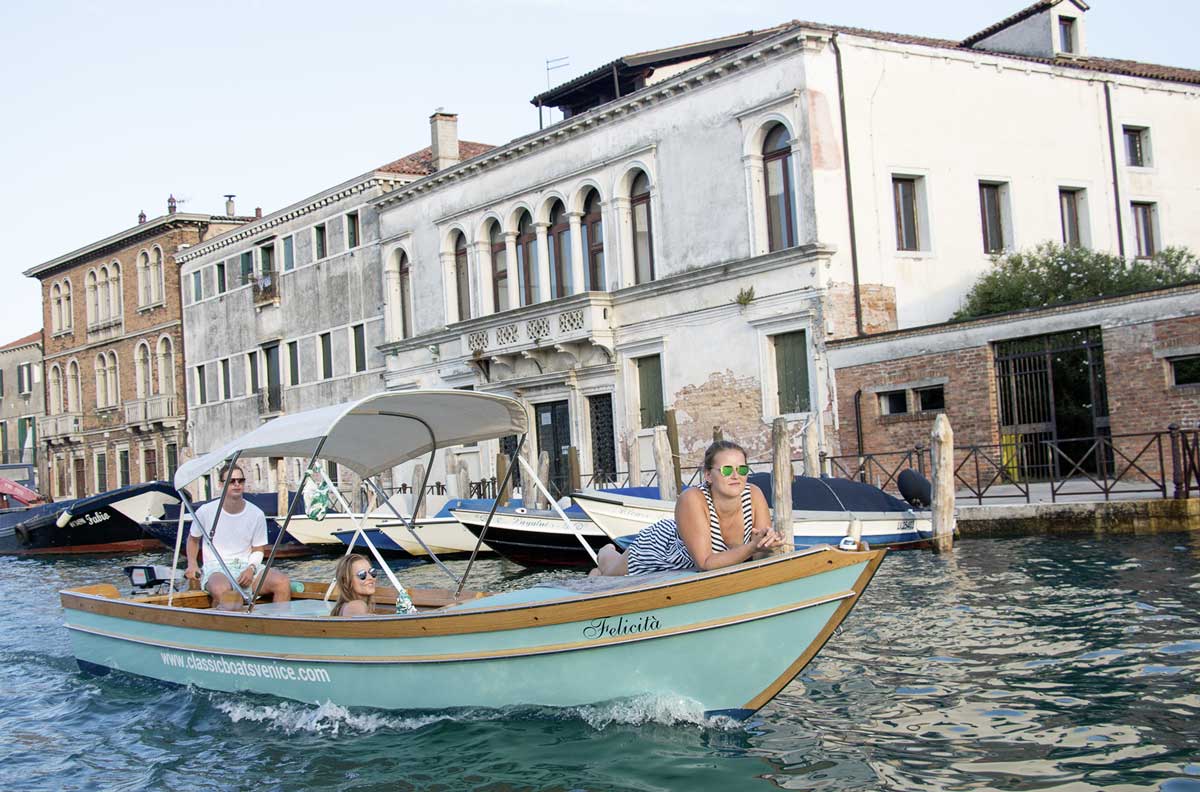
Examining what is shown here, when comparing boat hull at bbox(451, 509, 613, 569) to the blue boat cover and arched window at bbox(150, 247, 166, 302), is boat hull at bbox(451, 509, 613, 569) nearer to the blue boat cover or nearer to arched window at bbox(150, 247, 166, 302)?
the blue boat cover

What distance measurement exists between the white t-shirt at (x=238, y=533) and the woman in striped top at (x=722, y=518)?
402cm

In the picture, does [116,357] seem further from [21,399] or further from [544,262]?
[544,262]

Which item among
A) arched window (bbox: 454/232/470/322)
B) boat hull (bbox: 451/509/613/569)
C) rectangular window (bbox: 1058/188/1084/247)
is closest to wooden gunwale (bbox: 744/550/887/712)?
boat hull (bbox: 451/509/613/569)

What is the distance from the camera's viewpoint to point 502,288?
25500 mm

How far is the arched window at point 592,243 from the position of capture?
75.4ft

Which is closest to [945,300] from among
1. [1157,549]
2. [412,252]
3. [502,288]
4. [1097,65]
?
[1097,65]

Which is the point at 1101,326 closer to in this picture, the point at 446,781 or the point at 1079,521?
the point at 1079,521

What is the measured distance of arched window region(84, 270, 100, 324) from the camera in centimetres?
4128

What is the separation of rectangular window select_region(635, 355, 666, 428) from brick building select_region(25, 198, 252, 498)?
2032cm

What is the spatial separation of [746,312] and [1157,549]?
8652 millimetres

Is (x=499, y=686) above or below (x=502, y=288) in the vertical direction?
below

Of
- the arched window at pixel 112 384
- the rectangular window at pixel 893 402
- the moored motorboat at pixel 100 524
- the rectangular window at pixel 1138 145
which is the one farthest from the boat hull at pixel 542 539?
the arched window at pixel 112 384

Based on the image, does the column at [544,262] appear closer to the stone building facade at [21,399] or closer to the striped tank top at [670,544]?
the striped tank top at [670,544]

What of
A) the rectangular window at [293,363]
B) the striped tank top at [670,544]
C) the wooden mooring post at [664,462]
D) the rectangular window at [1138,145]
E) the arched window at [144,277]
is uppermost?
the arched window at [144,277]
